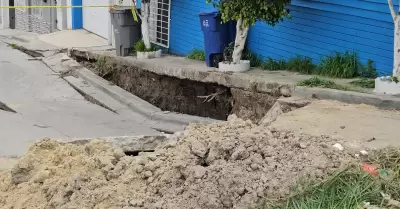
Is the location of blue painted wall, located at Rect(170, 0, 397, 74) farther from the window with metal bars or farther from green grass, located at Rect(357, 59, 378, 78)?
the window with metal bars

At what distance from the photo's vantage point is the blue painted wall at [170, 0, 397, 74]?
8.64 metres

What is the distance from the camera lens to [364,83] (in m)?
8.35

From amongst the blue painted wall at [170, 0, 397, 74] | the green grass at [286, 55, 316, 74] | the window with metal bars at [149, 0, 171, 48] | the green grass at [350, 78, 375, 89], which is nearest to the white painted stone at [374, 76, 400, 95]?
the green grass at [350, 78, 375, 89]

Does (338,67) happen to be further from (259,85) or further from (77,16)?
(77,16)

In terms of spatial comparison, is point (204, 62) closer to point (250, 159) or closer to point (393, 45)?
point (393, 45)

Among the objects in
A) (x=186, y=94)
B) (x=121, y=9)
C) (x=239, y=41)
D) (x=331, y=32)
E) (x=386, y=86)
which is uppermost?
(x=121, y=9)

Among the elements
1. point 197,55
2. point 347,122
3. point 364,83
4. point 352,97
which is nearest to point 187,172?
point 347,122

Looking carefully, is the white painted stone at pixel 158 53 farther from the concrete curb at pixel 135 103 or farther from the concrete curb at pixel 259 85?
the concrete curb at pixel 135 103

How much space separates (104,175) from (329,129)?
2266 millimetres

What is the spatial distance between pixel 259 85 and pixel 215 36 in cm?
216

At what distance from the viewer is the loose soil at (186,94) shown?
9.34 metres

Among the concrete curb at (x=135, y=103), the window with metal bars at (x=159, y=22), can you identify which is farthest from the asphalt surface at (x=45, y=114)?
the window with metal bars at (x=159, y=22)

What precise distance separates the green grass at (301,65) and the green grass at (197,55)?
249 centimetres

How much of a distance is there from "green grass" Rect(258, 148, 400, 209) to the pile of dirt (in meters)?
0.11
